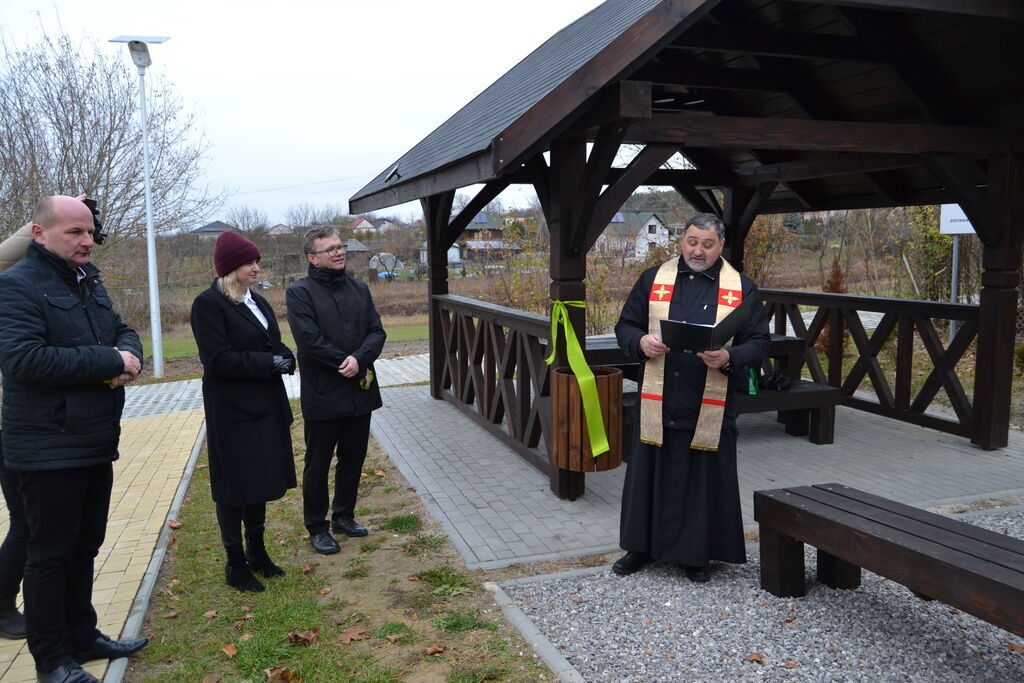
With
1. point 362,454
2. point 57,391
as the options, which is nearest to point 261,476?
point 362,454

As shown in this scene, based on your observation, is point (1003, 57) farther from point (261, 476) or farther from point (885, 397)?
point (261, 476)

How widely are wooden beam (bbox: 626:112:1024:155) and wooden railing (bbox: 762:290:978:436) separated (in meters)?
1.47

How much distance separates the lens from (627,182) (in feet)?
15.5

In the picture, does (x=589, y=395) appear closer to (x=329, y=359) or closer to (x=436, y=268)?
(x=329, y=359)

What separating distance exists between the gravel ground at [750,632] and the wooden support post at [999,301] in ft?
10.5

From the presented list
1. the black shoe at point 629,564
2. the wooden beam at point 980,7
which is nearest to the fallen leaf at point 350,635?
the black shoe at point 629,564

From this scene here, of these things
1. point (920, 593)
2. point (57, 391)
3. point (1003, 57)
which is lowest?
point (920, 593)

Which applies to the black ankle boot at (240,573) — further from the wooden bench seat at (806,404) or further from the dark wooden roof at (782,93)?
the wooden bench seat at (806,404)

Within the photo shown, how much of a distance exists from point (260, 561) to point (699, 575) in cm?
238

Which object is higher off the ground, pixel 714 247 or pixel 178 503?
pixel 714 247

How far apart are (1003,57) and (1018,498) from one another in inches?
125

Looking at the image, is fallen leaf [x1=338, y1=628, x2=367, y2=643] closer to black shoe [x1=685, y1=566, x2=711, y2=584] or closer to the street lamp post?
black shoe [x1=685, y1=566, x2=711, y2=584]

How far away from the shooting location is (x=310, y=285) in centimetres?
437

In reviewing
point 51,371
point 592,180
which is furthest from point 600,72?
point 51,371
